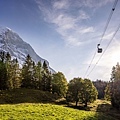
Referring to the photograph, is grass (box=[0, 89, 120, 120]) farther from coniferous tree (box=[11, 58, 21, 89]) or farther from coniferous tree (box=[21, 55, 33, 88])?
coniferous tree (box=[11, 58, 21, 89])

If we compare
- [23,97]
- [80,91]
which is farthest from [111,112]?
[23,97]

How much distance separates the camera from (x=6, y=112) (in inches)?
1620

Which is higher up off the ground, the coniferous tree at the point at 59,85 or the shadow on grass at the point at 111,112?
the coniferous tree at the point at 59,85

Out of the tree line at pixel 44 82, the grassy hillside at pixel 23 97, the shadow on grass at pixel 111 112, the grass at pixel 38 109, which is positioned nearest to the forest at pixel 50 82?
the tree line at pixel 44 82

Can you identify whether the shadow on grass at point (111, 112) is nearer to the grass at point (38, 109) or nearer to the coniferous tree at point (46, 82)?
the grass at point (38, 109)

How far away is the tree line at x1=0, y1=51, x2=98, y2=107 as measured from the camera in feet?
298

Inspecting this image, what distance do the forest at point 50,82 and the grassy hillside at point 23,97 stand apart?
950cm

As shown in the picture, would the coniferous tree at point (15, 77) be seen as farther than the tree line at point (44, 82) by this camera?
Yes

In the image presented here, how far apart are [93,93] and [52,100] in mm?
18403

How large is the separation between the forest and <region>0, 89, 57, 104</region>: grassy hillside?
9.50 meters

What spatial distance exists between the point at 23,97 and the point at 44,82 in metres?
28.9

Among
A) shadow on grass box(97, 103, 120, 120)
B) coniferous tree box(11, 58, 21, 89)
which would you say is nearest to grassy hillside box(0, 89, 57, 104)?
coniferous tree box(11, 58, 21, 89)

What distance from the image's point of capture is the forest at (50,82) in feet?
296

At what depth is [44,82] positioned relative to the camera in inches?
4254
